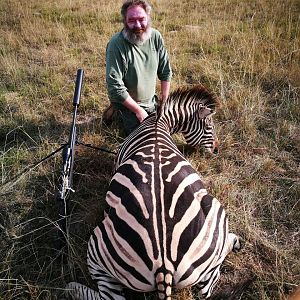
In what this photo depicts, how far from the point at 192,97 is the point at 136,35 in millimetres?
912

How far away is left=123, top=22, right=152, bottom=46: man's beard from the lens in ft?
12.4

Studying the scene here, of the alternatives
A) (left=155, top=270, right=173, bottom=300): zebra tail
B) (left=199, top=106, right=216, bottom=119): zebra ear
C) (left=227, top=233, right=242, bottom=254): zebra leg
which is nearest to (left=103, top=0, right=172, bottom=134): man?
(left=199, top=106, right=216, bottom=119): zebra ear

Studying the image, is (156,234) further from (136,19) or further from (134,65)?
(136,19)

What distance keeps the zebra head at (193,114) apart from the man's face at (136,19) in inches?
31.6

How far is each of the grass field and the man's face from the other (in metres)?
1.22

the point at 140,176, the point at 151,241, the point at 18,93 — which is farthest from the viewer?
the point at 18,93

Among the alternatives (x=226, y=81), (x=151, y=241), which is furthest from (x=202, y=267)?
(x=226, y=81)

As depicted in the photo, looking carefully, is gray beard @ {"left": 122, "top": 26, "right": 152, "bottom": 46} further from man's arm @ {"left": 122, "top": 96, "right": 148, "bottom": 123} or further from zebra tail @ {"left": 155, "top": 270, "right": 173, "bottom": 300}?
zebra tail @ {"left": 155, "top": 270, "right": 173, "bottom": 300}

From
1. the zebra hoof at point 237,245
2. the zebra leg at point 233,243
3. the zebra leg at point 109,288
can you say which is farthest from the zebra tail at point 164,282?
the zebra hoof at point 237,245

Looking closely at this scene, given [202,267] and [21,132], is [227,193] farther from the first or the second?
[21,132]

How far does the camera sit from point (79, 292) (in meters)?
2.44

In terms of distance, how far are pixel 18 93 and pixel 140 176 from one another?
11.2 ft

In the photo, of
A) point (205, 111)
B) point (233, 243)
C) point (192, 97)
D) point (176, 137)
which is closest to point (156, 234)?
point (233, 243)

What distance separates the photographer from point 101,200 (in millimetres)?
3338
